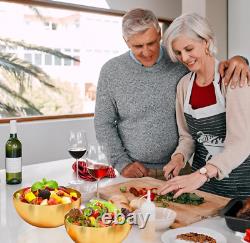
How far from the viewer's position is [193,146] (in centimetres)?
183

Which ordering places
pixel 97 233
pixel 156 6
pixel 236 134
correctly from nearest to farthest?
1. pixel 97 233
2. pixel 236 134
3. pixel 156 6

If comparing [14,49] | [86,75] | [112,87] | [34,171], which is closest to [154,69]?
[112,87]

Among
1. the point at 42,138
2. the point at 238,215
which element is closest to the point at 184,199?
the point at 238,215

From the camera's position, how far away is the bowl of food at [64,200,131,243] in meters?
0.95

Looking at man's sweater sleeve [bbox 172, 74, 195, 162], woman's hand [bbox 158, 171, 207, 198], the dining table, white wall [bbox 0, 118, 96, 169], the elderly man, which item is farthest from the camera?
white wall [bbox 0, 118, 96, 169]

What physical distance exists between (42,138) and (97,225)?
2.91 meters

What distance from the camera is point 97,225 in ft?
3.14

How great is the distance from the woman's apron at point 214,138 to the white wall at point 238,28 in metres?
2.53

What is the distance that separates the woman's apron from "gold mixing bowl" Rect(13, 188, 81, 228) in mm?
800

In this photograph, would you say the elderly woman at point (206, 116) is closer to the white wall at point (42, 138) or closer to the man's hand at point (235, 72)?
the man's hand at point (235, 72)

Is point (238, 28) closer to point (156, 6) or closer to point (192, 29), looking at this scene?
point (156, 6)

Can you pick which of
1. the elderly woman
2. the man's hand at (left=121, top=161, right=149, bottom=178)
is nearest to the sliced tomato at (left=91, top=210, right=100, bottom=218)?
the elderly woman

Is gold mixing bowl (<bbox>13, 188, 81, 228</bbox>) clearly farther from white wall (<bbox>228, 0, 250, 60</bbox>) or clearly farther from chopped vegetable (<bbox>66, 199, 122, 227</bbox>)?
white wall (<bbox>228, 0, 250, 60</bbox>)

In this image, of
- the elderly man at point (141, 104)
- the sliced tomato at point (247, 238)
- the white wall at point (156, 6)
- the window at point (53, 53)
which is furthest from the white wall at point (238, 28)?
the sliced tomato at point (247, 238)
